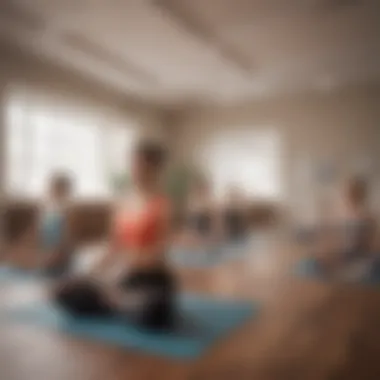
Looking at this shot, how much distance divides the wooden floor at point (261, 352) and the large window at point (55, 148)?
0.44m

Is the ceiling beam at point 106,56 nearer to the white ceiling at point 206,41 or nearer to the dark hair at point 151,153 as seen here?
the white ceiling at point 206,41

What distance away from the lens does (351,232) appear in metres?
2.24

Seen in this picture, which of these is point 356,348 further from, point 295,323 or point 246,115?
point 246,115

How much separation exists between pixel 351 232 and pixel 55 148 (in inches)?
59.6

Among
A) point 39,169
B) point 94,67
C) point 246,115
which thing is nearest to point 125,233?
point 39,169

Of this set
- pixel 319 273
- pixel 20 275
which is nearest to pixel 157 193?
pixel 20 275

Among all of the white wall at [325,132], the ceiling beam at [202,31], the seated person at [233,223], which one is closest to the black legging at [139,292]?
the white wall at [325,132]

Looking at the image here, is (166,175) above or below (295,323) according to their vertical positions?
above

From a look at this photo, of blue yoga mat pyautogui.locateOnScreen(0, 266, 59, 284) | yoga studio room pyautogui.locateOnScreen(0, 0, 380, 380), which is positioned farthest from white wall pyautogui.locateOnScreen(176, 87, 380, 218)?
blue yoga mat pyautogui.locateOnScreen(0, 266, 59, 284)

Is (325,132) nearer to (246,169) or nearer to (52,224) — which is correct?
(246,169)

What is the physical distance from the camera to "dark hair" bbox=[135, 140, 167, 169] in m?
1.41

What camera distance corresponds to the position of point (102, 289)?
1663 millimetres

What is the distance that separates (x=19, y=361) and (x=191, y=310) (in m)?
0.66

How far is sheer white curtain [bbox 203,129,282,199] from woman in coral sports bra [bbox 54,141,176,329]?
38 cm
